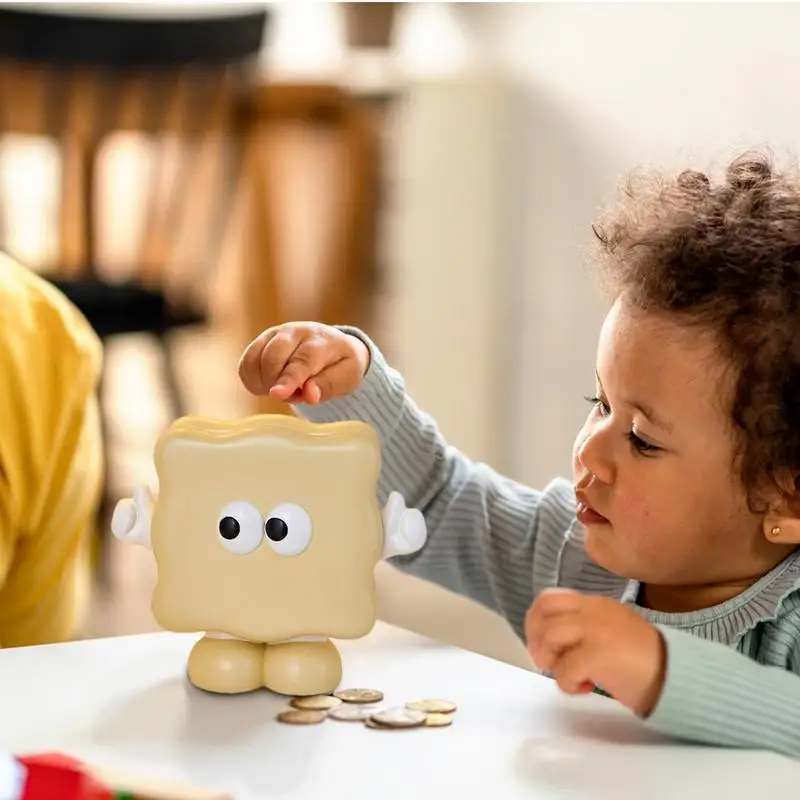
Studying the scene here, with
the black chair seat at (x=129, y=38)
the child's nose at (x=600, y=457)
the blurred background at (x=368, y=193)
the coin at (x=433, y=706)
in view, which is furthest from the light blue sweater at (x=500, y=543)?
the black chair seat at (x=129, y=38)

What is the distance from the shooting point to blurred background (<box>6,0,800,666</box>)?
2197 millimetres

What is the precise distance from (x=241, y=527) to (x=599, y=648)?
7.7 inches

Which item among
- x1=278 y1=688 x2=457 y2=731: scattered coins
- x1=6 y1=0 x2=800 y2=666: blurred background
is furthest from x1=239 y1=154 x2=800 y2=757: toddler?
x1=6 y1=0 x2=800 y2=666: blurred background

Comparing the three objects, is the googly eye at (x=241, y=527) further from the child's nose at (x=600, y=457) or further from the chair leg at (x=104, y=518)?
the chair leg at (x=104, y=518)

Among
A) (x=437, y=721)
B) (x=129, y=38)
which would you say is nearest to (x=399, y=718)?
(x=437, y=721)

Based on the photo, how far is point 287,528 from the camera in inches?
28.9

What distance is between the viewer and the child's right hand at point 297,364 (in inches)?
34.7

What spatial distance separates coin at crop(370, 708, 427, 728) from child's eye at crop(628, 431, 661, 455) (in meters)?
0.26

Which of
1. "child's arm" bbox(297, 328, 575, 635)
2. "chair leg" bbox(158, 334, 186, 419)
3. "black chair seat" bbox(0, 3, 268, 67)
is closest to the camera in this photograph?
"child's arm" bbox(297, 328, 575, 635)

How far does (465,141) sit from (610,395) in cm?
160

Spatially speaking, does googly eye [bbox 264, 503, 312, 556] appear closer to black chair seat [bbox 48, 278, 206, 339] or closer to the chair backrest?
black chair seat [bbox 48, 278, 206, 339]

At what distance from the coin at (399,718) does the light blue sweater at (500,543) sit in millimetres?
268

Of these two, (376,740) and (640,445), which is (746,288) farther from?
(376,740)

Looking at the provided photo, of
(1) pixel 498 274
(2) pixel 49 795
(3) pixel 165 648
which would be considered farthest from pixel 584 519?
(1) pixel 498 274
